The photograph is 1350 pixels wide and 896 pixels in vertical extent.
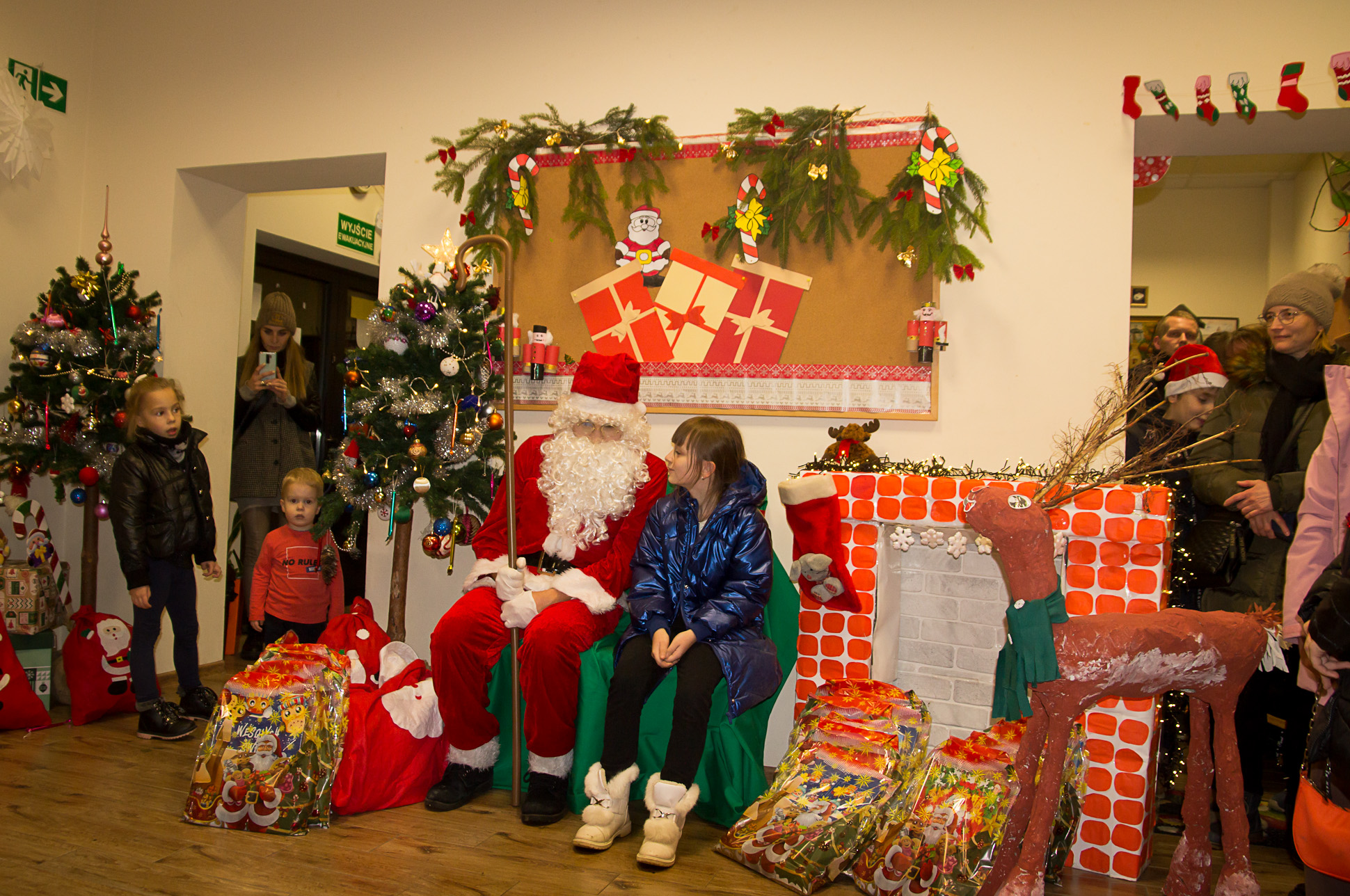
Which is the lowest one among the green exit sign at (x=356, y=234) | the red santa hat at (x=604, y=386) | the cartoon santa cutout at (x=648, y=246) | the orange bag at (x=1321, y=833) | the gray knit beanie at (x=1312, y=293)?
the orange bag at (x=1321, y=833)

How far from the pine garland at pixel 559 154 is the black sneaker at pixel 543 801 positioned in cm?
238

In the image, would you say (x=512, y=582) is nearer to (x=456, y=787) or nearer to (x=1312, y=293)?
(x=456, y=787)

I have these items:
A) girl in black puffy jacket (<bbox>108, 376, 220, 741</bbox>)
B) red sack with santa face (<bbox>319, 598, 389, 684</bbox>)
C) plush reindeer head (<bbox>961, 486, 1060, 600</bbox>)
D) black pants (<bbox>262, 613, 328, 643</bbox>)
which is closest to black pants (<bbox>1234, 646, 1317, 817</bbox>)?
plush reindeer head (<bbox>961, 486, 1060, 600</bbox>)

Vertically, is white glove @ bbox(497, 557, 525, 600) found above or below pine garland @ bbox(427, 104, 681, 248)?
below

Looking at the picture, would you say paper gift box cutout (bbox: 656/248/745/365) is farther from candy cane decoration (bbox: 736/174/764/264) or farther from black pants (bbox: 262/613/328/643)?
black pants (bbox: 262/613/328/643)

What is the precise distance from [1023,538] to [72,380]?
4.34m

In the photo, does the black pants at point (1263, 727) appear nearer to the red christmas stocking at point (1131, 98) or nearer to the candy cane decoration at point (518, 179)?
the red christmas stocking at point (1131, 98)

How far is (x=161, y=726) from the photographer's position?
12.0 feet

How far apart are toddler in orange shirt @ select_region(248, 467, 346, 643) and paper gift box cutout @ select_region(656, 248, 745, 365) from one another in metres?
1.80

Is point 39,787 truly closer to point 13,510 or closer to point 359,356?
point 13,510

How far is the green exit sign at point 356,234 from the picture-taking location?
6758 millimetres

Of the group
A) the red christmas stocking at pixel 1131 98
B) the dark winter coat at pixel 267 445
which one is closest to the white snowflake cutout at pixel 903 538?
the red christmas stocking at pixel 1131 98

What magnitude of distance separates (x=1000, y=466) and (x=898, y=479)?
0.78 meters

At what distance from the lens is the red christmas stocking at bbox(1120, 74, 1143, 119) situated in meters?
3.40
